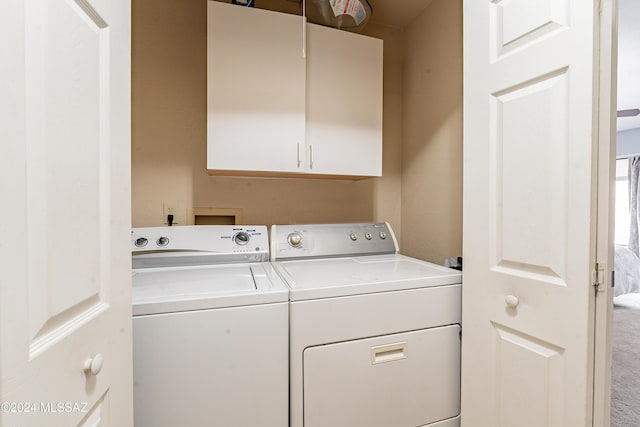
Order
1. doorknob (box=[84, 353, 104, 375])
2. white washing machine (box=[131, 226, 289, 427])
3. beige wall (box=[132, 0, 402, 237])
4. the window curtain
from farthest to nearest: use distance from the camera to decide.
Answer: the window curtain → beige wall (box=[132, 0, 402, 237]) → white washing machine (box=[131, 226, 289, 427]) → doorknob (box=[84, 353, 104, 375])

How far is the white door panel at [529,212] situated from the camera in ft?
2.91

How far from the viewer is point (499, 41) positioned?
111cm

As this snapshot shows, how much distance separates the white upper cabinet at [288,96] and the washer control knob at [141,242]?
47 cm

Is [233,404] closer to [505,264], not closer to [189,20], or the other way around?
[505,264]

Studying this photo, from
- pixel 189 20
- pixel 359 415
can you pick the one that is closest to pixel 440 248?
pixel 359 415

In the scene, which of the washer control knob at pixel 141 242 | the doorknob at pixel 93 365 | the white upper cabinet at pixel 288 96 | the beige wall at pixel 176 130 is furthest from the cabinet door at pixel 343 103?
the doorknob at pixel 93 365

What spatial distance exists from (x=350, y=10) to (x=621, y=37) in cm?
239

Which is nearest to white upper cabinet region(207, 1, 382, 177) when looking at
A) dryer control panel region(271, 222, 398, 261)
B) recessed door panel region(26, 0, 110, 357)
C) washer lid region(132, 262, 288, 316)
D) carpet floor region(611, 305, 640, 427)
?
dryer control panel region(271, 222, 398, 261)

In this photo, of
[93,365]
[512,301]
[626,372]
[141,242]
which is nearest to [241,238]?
[141,242]

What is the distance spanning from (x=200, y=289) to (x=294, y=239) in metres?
0.66

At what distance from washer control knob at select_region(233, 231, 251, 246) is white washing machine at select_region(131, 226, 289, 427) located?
Result: 1.33ft

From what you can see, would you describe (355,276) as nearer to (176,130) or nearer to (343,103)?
(343,103)

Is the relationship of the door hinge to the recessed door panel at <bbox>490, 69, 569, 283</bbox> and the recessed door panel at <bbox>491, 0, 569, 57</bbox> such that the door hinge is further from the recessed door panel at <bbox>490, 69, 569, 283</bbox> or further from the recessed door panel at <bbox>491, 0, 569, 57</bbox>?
the recessed door panel at <bbox>491, 0, 569, 57</bbox>

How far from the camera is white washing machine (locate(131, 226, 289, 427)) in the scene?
959mm
